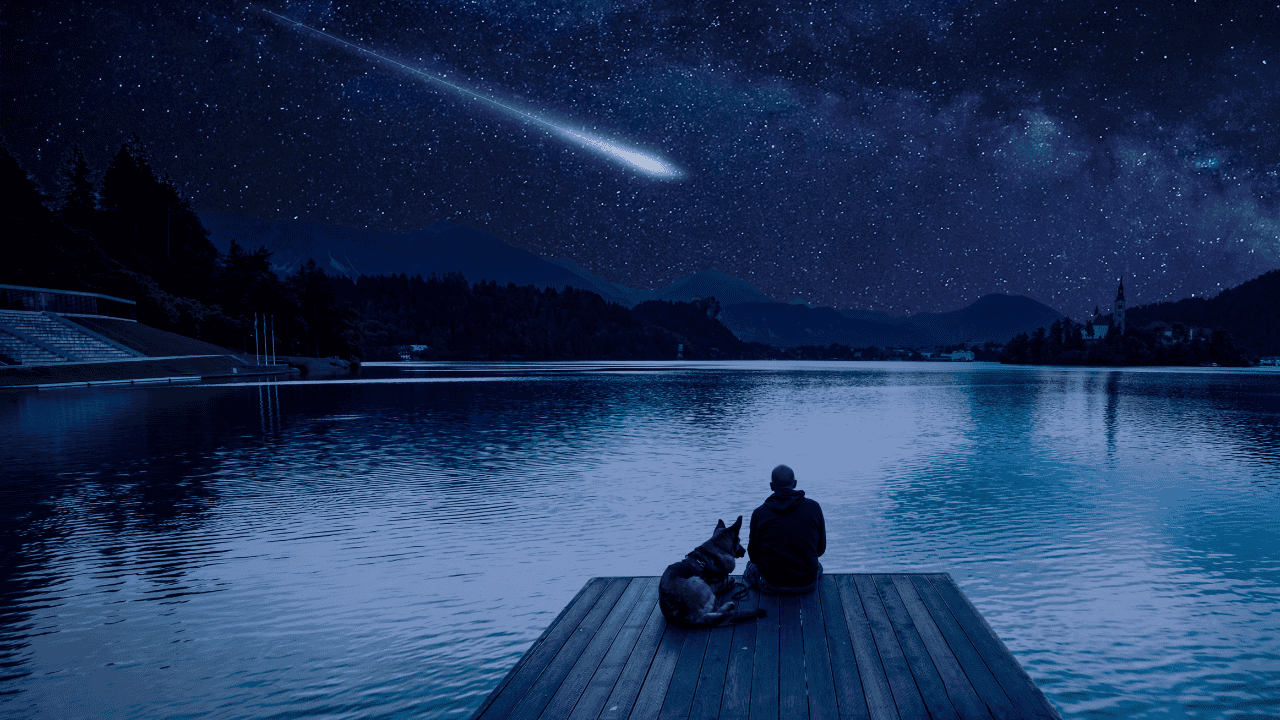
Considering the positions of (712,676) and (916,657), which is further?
(916,657)

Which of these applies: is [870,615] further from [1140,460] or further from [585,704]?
[1140,460]

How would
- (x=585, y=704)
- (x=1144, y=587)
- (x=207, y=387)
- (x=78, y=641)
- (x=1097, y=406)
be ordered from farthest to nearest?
1. (x=207, y=387)
2. (x=1097, y=406)
3. (x=1144, y=587)
4. (x=78, y=641)
5. (x=585, y=704)

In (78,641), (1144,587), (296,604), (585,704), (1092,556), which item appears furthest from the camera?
(1092,556)

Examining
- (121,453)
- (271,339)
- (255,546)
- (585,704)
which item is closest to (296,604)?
(255,546)

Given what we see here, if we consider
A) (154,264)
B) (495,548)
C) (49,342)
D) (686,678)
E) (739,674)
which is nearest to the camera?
(686,678)

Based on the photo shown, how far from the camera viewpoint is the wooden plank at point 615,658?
572 centimetres

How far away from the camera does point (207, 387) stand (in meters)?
68.2

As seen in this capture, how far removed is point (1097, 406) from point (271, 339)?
425 feet

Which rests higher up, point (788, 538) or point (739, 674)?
point (788, 538)

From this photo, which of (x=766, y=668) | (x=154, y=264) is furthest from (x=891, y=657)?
(x=154, y=264)

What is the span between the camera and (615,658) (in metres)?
6.69

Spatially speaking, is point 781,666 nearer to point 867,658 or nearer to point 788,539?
point 867,658

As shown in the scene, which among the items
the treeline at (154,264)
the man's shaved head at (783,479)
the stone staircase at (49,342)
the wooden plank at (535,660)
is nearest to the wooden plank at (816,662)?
the man's shaved head at (783,479)

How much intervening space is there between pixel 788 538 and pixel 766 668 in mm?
1928
